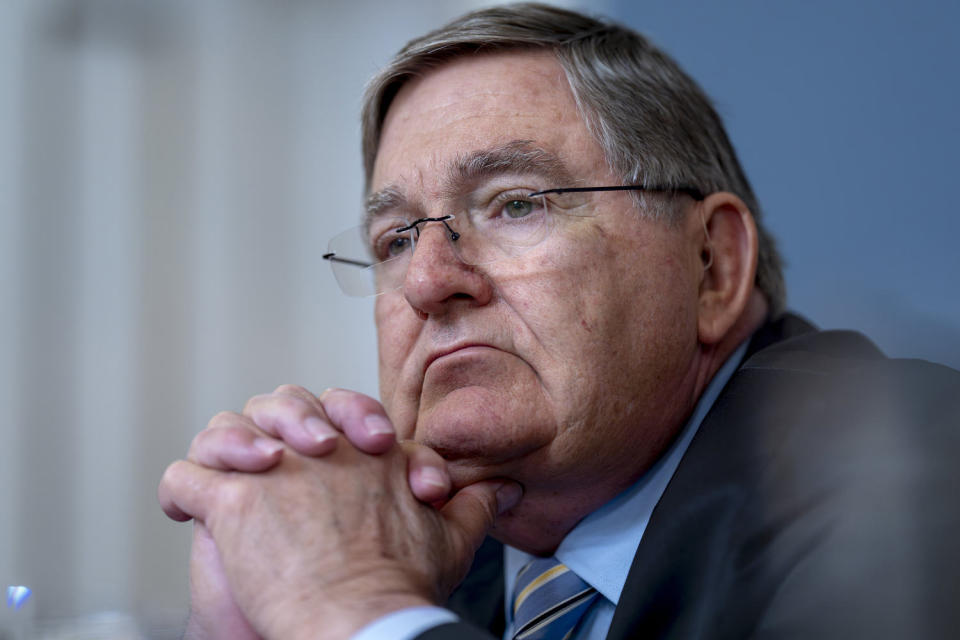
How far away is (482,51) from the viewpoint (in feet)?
4.54

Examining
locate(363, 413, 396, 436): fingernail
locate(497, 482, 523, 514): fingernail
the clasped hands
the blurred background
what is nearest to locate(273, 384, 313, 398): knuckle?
the clasped hands

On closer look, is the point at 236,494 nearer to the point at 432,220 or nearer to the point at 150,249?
the point at 432,220

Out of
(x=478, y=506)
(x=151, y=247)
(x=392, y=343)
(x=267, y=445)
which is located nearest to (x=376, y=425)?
(x=267, y=445)

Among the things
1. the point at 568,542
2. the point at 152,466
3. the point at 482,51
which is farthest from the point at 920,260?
the point at 152,466

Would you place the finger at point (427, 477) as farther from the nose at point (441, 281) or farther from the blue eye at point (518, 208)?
the blue eye at point (518, 208)

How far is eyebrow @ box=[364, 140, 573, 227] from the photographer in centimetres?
124

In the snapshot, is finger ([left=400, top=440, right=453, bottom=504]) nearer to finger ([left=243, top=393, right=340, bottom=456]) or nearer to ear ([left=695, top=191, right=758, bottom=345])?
finger ([left=243, top=393, right=340, bottom=456])

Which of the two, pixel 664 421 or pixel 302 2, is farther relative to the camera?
pixel 302 2

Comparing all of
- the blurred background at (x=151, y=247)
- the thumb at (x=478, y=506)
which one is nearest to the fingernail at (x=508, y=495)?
the thumb at (x=478, y=506)

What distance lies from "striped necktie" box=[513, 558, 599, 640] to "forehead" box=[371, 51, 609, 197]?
0.65 m

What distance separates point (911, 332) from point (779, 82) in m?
0.59

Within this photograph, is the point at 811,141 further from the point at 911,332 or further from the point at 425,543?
the point at 425,543

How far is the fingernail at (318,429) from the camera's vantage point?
0.89 m

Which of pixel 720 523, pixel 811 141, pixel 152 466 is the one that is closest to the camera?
pixel 720 523
